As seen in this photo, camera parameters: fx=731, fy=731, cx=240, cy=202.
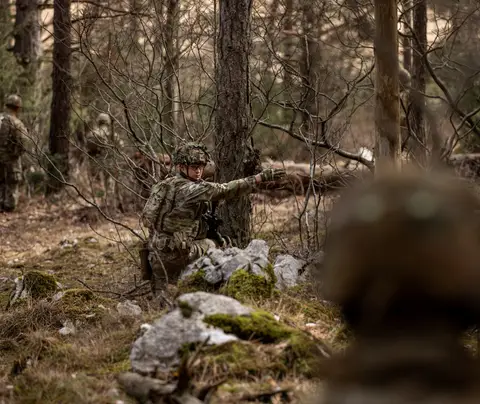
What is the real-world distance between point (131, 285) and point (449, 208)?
6.43 meters

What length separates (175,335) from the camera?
174 inches

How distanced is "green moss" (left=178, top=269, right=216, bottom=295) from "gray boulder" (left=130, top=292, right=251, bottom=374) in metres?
1.43

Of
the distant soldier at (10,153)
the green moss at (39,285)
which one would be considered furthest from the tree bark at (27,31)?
the green moss at (39,285)

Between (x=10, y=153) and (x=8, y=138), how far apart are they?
526 millimetres

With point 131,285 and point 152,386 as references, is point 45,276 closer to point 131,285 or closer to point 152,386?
point 131,285

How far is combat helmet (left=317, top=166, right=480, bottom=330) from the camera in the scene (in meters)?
2.50

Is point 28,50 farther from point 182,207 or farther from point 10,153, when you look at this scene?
point 182,207

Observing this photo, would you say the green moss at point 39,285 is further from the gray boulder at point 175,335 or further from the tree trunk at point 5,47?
the tree trunk at point 5,47

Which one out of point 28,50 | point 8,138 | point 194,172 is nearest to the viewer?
point 194,172

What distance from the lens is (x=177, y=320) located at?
4.51 m

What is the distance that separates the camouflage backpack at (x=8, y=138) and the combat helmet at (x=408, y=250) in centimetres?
1365

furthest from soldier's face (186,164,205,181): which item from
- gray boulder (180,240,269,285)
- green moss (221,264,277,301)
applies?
green moss (221,264,277,301)

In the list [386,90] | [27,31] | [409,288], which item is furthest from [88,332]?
[27,31]

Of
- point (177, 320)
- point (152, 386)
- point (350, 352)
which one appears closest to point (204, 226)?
point (177, 320)
